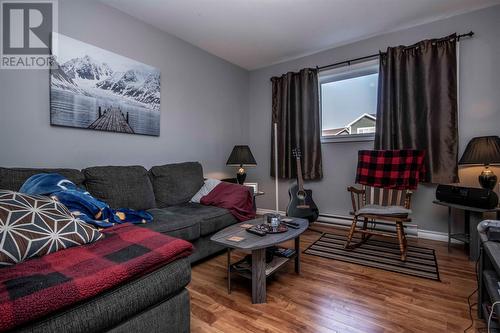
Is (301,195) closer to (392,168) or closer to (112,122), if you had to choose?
(392,168)

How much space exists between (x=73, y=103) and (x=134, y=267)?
5.81ft

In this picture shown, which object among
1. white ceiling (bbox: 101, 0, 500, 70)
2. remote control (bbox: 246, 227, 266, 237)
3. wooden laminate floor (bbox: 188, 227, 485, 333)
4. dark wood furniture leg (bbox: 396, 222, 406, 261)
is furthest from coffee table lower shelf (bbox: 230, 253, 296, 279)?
white ceiling (bbox: 101, 0, 500, 70)

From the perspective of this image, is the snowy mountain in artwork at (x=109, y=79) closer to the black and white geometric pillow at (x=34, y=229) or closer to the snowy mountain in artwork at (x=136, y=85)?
the snowy mountain in artwork at (x=136, y=85)

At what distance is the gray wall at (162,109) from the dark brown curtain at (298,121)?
2.33 ft

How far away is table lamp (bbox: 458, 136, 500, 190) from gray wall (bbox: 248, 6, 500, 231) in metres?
0.35

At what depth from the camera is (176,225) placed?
6.25 ft

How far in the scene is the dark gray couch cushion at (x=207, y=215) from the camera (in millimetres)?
2141

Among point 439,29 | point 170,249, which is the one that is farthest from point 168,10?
point 439,29

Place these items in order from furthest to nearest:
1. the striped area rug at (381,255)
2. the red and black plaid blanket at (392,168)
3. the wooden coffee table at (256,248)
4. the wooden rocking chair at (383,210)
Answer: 1. the red and black plaid blanket at (392,168)
2. the wooden rocking chair at (383,210)
3. the striped area rug at (381,255)
4. the wooden coffee table at (256,248)

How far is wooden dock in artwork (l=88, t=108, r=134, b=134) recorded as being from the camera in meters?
2.28

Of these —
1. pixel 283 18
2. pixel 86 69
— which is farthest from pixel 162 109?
pixel 283 18

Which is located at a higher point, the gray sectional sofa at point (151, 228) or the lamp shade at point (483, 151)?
the lamp shade at point (483, 151)

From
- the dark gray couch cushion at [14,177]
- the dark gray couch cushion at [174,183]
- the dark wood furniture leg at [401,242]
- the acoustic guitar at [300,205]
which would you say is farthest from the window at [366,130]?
the dark gray couch cushion at [14,177]

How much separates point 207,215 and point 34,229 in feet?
4.06
